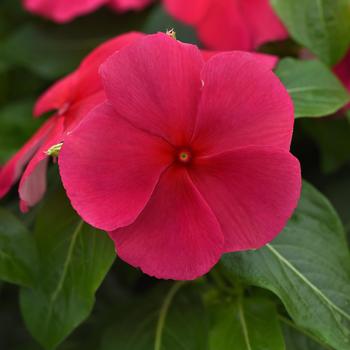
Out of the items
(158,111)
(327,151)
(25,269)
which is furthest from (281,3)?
(25,269)

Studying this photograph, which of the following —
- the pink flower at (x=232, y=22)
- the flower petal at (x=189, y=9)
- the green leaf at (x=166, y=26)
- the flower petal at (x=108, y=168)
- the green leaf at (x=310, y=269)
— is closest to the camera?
the flower petal at (x=108, y=168)

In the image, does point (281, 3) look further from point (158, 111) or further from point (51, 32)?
point (51, 32)

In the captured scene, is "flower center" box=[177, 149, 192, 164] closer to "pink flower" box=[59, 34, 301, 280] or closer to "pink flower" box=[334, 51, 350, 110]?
"pink flower" box=[59, 34, 301, 280]

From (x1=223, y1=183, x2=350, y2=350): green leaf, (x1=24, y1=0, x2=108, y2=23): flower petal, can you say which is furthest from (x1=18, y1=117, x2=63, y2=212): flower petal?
(x1=24, y1=0, x2=108, y2=23): flower petal

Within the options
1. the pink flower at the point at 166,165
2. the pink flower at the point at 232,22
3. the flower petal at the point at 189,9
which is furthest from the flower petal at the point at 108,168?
the flower petal at the point at 189,9

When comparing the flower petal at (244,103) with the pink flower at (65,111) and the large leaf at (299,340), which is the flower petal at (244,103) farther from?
the large leaf at (299,340)

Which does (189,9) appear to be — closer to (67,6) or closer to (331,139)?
(67,6)

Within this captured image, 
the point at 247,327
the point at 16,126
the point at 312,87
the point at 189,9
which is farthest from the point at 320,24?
the point at 16,126
